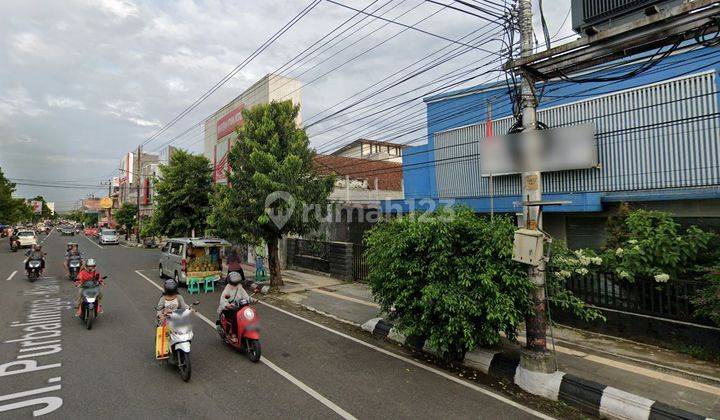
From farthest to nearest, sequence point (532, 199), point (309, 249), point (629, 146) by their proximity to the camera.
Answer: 1. point (309, 249)
2. point (629, 146)
3. point (532, 199)

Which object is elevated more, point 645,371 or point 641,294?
point 641,294

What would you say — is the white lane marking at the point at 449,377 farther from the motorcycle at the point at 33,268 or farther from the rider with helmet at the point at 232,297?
the motorcycle at the point at 33,268

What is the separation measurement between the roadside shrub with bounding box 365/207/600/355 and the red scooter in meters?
2.41

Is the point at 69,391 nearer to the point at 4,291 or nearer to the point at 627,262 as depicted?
the point at 627,262

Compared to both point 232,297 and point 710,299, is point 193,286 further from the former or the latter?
point 710,299

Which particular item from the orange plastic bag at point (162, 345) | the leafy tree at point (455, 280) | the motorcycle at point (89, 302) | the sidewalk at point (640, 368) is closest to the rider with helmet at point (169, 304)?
the orange plastic bag at point (162, 345)

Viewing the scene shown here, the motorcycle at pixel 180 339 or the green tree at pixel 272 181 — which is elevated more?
the green tree at pixel 272 181

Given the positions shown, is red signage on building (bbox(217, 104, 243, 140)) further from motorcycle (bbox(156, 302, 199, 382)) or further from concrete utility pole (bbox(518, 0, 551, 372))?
concrete utility pole (bbox(518, 0, 551, 372))

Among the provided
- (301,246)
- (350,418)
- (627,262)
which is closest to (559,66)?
(627,262)

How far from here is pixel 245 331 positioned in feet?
21.7

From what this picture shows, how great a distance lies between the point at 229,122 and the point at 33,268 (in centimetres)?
1283

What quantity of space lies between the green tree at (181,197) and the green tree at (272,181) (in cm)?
Answer: 791

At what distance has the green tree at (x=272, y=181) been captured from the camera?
12.1m

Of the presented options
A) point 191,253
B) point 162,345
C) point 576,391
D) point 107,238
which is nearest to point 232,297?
point 162,345
